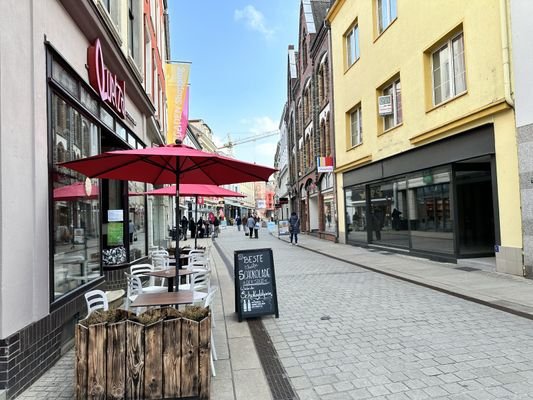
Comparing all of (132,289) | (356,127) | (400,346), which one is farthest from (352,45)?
(400,346)

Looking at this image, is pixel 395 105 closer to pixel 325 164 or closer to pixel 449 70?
pixel 449 70

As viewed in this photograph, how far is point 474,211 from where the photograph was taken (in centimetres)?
1173

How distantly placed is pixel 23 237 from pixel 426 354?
14.8 ft

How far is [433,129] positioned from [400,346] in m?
8.13

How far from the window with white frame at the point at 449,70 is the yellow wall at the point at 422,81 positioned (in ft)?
0.75

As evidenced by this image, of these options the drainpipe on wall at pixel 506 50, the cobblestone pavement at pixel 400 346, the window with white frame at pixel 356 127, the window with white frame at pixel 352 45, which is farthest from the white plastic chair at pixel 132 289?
the window with white frame at pixel 352 45

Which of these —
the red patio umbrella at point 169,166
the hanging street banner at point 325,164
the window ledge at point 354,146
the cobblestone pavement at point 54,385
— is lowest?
the cobblestone pavement at point 54,385

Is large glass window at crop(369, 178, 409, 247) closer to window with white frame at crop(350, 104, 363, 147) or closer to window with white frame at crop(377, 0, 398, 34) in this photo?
window with white frame at crop(350, 104, 363, 147)

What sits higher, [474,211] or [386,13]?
[386,13]

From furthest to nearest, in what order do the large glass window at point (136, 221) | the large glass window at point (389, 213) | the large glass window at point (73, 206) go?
the large glass window at point (389, 213), the large glass window at point (136, 221), the large glass window at point (73, 206)

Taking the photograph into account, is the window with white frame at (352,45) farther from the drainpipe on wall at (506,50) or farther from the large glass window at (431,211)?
the drainpipe on wall at (506,50)

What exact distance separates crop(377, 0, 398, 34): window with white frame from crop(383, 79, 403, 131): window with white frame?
7.18ft

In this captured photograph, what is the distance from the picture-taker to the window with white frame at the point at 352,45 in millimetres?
17516

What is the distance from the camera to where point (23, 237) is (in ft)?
13.3
